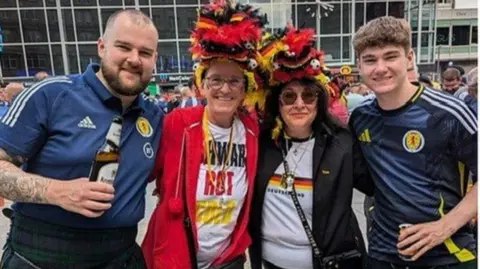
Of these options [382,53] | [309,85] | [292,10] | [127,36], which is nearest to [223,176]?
[309,85]

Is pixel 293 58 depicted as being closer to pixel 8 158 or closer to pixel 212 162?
pixel 212 162

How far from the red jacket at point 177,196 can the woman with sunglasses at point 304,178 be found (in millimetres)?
97

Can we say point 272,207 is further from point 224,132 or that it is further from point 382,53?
point 382,53

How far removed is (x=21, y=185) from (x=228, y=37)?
139 cm

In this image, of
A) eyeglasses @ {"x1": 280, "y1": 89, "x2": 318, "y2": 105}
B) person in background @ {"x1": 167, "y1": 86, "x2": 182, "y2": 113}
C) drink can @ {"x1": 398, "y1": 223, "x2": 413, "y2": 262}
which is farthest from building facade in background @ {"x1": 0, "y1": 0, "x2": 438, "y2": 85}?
drink can @ {"x1": 398, "y1": 223, "x2": 413, "y2": 262}

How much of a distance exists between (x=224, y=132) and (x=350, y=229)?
956 millimetres

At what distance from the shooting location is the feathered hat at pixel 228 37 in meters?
2.61

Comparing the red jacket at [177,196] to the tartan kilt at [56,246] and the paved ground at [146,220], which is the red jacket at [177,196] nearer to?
the tartan kilt at [56,246]

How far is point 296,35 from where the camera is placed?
109 inches

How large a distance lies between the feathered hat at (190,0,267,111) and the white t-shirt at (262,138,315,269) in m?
0.57

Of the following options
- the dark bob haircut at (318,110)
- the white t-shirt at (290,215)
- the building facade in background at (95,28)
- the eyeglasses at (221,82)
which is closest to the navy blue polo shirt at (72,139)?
the eyeglasses at (221,82)

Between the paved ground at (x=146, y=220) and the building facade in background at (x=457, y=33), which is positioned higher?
the building facade in background at (x=457, y=33)

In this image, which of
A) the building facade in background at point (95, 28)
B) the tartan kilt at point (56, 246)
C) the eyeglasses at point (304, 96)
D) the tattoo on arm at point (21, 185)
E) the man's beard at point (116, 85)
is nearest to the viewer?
the tattoo on arm at point (21, 185)

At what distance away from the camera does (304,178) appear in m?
2.53
